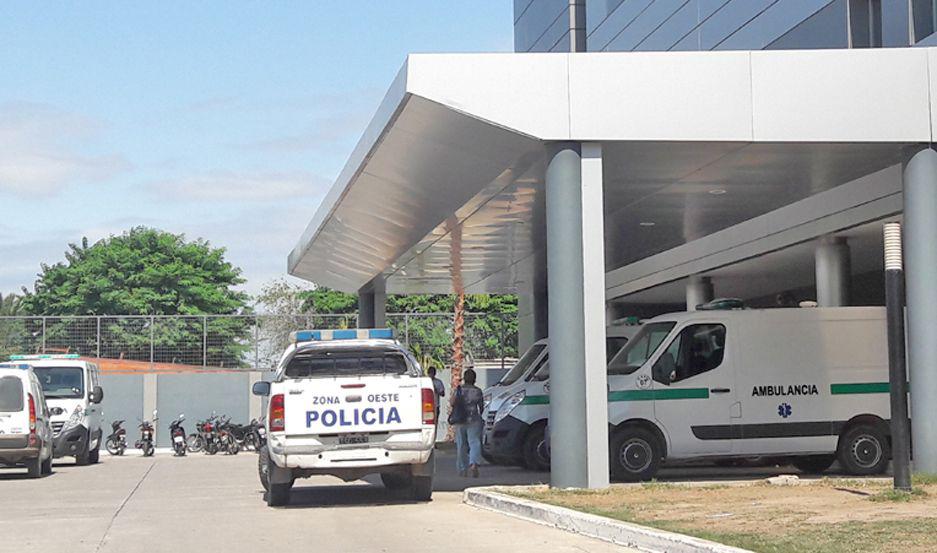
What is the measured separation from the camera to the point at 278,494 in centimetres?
1609

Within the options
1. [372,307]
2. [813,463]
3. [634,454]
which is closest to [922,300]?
[634,454]

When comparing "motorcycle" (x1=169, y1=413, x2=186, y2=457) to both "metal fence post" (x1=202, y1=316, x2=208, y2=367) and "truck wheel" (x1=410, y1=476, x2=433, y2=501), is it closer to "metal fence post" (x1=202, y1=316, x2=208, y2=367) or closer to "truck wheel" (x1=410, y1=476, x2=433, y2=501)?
"metal fence post" (x1=202, y1=316, x2=208, y2=367)

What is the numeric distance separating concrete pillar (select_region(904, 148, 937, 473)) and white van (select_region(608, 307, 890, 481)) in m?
2.58

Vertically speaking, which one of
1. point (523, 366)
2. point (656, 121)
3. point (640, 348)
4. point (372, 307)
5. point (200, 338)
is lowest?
point (523, 366)

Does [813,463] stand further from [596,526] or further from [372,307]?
[372,307]

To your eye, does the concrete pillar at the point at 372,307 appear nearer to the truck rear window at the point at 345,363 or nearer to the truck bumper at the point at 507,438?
the truck bumper at the point at 507,438

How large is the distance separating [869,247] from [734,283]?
28.3 feet

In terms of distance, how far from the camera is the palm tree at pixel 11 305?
251 feet

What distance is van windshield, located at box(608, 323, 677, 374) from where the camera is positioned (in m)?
18.4

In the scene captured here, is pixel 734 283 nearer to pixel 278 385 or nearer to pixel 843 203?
pixel 843 203

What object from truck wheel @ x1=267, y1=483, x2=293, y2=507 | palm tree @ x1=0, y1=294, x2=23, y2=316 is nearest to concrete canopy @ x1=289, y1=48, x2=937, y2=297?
truck wheel @ x1=267, y1=483, x2=293, y2=507

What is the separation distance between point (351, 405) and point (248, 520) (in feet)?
6.26

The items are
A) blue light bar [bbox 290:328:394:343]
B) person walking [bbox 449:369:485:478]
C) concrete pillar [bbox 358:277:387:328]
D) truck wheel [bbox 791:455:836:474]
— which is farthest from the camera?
concrete pillar [bbox 358:277:387:328]

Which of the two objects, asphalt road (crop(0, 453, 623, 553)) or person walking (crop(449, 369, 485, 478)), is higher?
person walking (crop(449, 369, 485, 478))
